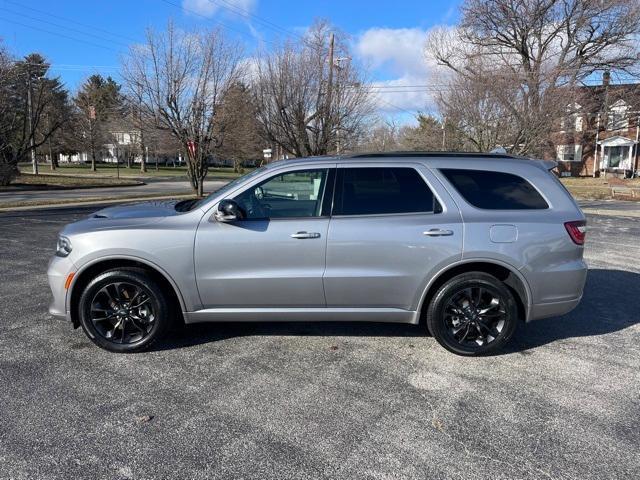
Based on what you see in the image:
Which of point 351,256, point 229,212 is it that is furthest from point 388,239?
point 229,212

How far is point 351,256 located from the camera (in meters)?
3.99

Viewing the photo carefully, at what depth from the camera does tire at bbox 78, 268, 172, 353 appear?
4031mm

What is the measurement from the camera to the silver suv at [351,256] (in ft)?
13.1

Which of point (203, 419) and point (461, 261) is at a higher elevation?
point (461, 261)

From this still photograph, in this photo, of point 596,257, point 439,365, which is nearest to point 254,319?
point 439,365

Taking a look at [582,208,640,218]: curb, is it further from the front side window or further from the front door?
Answer: the front door

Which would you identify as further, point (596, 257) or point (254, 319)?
point (596, 257)

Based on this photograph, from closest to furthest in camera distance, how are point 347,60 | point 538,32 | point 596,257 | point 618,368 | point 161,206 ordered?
1. point 618,368
2. point 161,206
3. point 596,257
4. point 347,60
5. point 538,32

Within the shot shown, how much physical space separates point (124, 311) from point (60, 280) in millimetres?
609

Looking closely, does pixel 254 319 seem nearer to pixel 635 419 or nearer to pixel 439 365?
pixel 439 365

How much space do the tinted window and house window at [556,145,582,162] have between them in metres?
46.0

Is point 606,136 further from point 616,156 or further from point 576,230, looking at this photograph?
point 576,230

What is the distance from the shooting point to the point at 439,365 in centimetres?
396

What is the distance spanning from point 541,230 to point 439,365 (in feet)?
4.78
